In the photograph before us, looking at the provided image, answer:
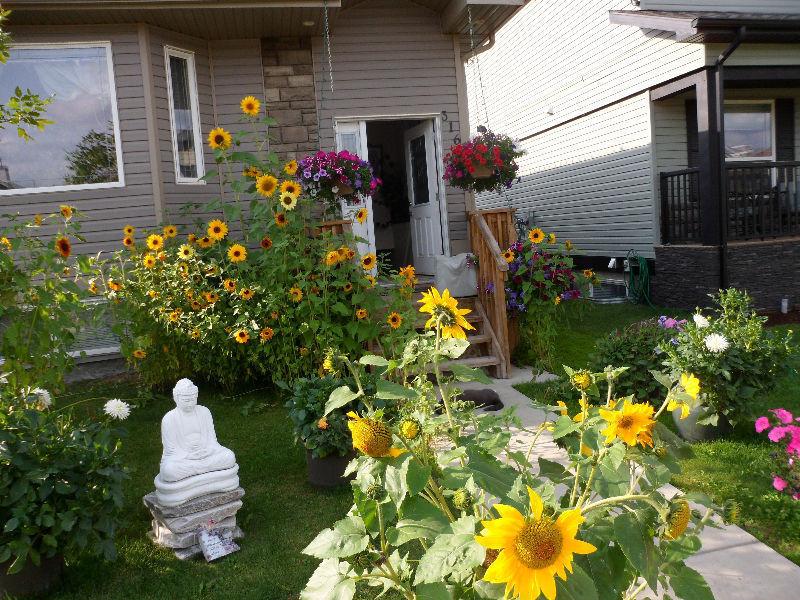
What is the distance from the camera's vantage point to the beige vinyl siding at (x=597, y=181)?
35.3 ft

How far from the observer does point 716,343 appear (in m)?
4.02

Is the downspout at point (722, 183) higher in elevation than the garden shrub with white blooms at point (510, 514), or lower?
higher

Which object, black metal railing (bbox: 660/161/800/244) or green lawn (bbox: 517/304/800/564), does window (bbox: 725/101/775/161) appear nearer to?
black metal railing (bbox: 660/161/800/244)

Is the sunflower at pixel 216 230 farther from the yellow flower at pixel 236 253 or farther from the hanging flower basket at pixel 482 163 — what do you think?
the hanging flower basket at pixel 482 163

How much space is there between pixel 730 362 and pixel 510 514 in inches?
133

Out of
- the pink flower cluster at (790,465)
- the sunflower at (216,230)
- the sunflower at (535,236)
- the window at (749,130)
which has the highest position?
the window at (749,130)

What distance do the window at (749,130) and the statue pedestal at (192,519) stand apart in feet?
32.5

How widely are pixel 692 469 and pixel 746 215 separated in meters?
6.34

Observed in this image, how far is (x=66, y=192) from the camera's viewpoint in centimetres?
689

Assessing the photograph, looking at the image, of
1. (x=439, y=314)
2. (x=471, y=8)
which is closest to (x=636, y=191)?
(x=471, y=8)

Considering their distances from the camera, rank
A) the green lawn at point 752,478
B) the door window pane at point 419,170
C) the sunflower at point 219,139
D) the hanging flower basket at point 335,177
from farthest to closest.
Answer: the door window pane at point 419,170
the hanging flower basket at point 335,177
the sunflower at point 219,139
the green lawn at point 752,478

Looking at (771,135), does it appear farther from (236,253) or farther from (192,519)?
(192,519)

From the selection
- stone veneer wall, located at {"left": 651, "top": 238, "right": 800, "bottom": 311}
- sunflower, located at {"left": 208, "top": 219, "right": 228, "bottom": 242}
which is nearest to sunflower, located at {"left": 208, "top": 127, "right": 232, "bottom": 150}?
sunflower, located at {"left": 208, "top": 219, "right": 228, "bottom": 242}

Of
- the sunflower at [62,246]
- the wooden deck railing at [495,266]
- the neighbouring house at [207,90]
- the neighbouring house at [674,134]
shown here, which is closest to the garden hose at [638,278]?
the neighbouring house at [674,134]
